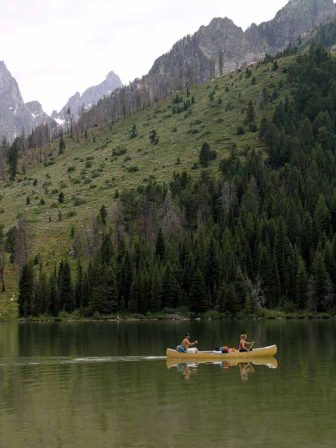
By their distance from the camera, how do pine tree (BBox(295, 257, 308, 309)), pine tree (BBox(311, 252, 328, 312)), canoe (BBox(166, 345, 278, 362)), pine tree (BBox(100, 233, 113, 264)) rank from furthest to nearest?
1. pine tree (BBox(100, 233, 113, 264))
2. pine tree (BBox(295, 257, 308, 309))
3. pine tree (BBox(311, 252, 328, 312))
4. canoe (BBox(166, 345, 278, 362))

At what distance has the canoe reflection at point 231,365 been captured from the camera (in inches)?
1955

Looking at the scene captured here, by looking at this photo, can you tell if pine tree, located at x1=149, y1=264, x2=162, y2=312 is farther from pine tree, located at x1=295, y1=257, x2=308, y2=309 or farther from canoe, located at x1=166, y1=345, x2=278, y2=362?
canoe, located at x1=166, y1=345, x2=278, y2=362

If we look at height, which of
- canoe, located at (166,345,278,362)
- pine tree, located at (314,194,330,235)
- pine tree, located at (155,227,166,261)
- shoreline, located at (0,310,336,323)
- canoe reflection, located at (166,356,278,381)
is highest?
pine tree, located at (314,194,330,235)

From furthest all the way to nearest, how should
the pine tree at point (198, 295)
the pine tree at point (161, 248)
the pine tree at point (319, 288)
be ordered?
the pine tree at point (161, 248) < the pine tree at point (198, 295) < the pine tree at point (319, 288)

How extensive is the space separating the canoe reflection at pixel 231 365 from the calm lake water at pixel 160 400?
18cm

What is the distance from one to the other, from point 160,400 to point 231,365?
18.6 metres

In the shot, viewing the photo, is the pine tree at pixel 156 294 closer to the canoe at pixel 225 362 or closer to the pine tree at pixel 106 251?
the pine tree at pixel 106 251

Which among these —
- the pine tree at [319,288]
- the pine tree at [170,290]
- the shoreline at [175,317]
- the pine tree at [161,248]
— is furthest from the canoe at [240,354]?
the pine tree at [161,248]

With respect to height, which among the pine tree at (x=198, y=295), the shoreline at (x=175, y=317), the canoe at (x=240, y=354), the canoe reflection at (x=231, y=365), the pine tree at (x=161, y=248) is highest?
the pine tree at (x=161, y=248)

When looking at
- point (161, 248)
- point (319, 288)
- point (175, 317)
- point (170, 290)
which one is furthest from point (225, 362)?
point (161, 248)

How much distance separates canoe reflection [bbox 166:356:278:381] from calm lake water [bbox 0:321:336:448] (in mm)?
175

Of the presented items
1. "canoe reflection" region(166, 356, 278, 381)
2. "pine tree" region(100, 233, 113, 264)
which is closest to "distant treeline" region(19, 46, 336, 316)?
"pine tree" region(100, 233, 113, 264)

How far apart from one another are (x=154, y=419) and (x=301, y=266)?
338ft

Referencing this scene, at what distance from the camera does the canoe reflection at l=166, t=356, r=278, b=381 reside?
1955 inches
